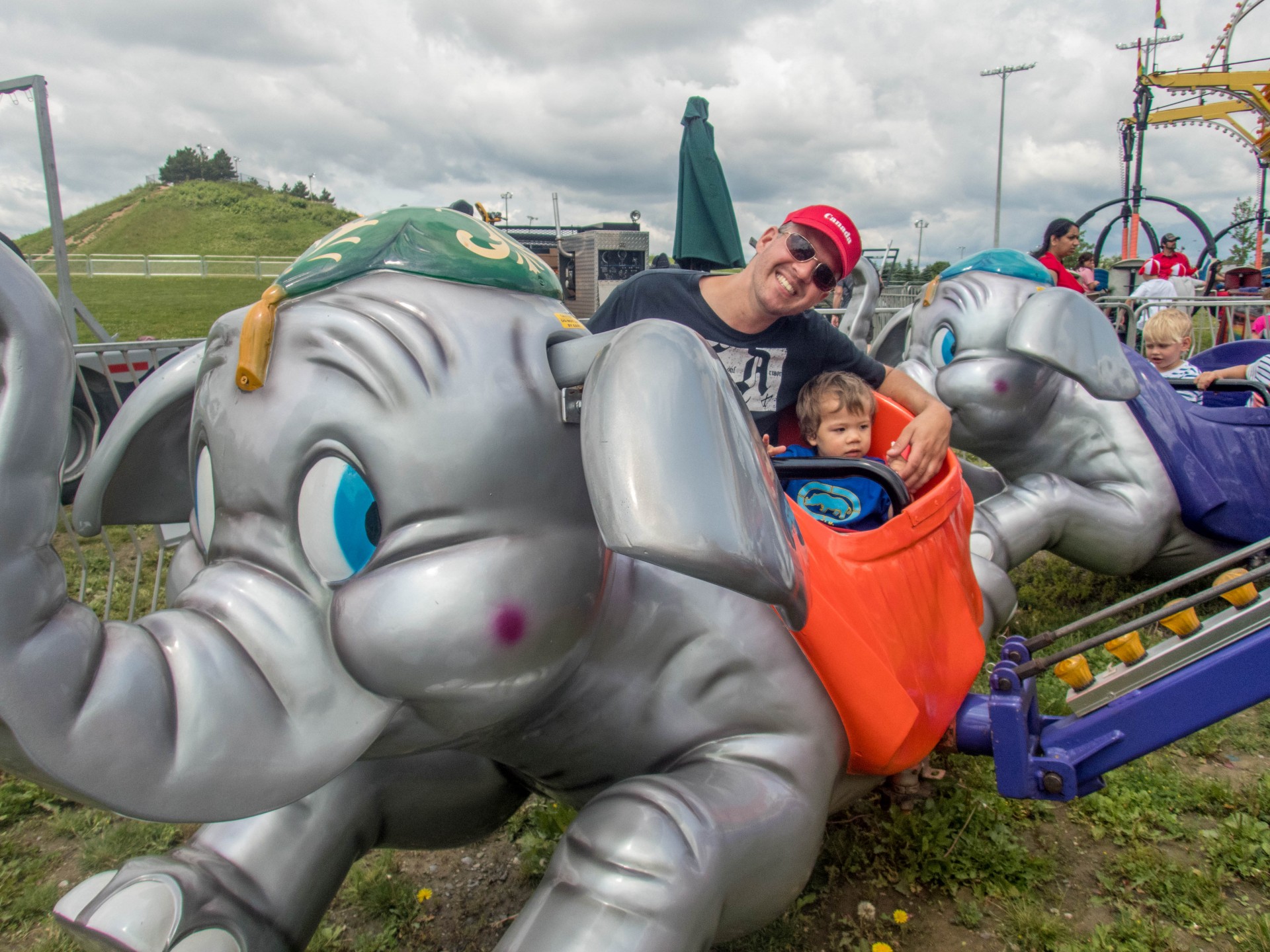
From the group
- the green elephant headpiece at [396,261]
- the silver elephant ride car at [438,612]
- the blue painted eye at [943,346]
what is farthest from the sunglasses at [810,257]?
the blue painted eye at [943,346]

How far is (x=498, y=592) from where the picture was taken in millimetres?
1068

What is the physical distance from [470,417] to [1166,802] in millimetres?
2151

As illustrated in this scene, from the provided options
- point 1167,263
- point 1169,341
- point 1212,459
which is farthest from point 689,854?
point 1167,263

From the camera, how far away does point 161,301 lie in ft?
66.4

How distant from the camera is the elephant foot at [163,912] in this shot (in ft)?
4.17

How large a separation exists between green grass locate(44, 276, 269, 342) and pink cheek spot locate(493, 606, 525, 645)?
11.3 metres

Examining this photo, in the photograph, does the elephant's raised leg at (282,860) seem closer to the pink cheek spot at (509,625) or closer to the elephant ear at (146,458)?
the elephant ear at (146,458)

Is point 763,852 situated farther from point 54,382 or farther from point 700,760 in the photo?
point 54,382

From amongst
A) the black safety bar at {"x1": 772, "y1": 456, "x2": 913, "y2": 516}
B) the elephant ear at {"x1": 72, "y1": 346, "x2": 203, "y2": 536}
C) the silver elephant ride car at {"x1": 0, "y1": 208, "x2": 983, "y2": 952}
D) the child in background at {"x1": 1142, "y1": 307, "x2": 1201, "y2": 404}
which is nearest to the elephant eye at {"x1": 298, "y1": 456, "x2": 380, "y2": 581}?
the silver elephant ride car at {"x1": 0, "y1": 208, "x2": 983, "y2": 952}

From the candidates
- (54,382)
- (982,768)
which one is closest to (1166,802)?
(982,768)

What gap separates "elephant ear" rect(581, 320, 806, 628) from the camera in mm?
931

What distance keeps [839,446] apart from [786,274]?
1.32 feet

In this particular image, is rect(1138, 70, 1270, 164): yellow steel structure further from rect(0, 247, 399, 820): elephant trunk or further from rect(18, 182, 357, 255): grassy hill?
rect(18, 182, 357, 255): grassy hill

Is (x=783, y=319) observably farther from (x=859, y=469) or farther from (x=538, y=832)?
(x=538, y=832)
